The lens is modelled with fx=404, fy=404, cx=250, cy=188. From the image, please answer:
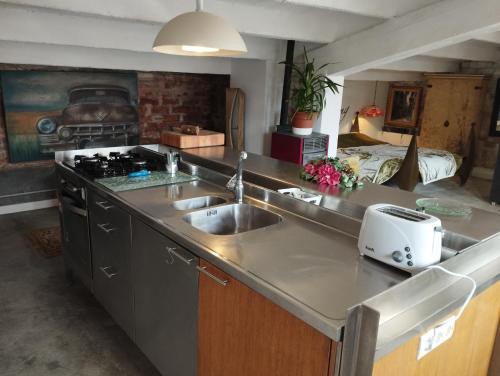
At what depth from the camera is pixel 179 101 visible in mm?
5355

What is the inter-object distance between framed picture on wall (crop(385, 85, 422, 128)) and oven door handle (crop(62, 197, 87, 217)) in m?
6.86

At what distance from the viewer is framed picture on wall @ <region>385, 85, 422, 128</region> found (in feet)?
25.6

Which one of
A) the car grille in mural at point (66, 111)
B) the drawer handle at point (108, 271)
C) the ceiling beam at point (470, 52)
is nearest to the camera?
the drawer handle at point (108, 271)

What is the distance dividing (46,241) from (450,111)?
6.84 m

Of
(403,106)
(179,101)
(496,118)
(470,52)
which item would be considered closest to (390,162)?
(470,52)

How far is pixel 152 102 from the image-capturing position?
513 cm

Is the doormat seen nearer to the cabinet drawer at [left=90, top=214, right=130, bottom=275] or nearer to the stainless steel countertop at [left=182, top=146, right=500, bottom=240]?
the cabinet drawer at [left=90, top=214, right=130, bottom=275]

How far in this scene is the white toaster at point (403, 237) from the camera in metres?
1.39

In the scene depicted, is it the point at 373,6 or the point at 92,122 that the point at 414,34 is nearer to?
the point at 373,6

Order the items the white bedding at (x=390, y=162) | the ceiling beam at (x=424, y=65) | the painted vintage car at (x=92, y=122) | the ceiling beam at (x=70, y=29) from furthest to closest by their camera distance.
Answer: the ceiling beam at (x=424, y=65) → the white bedding at (x=390, y=162) → the painted vintage car at (x=92, y=122) → the ceiling beam at (x=70, y=29)

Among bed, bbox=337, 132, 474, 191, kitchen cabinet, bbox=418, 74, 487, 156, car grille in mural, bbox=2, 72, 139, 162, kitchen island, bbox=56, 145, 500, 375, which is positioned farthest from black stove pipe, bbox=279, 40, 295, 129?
kitchen cabinet, bbox=418, 74, 487, 156

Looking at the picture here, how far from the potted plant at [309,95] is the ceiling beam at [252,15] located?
0.39 meters

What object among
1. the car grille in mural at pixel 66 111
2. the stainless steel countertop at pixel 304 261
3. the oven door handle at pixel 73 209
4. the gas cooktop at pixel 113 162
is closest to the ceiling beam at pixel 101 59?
the car grille in mural at pixel 66 111

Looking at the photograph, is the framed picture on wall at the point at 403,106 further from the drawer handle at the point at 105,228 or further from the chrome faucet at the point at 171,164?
the drawer handle at the point at 105,228
